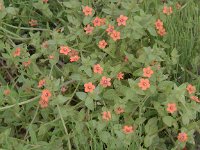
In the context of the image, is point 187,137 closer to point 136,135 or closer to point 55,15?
point 136,135

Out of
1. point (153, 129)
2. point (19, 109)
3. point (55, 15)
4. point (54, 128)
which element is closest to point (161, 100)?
point (153, 129)

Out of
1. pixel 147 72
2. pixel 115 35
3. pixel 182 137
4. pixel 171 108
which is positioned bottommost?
pixel 182 137

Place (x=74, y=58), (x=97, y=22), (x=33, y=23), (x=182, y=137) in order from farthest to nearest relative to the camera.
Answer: (x=33, y=23) → (x=97, y=22) → (x=74, y=58) → (x=182, y=137)

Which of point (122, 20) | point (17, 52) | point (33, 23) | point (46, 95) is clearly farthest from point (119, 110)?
point (33, 23)

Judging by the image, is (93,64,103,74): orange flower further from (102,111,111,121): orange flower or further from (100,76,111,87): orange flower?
(102,111,111,121): orange flower

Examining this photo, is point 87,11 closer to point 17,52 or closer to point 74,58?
point 74,58

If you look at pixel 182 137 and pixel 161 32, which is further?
Result: pixel 161 32

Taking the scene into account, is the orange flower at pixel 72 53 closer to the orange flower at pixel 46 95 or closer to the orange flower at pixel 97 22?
the orange flower at pixel 97 22
